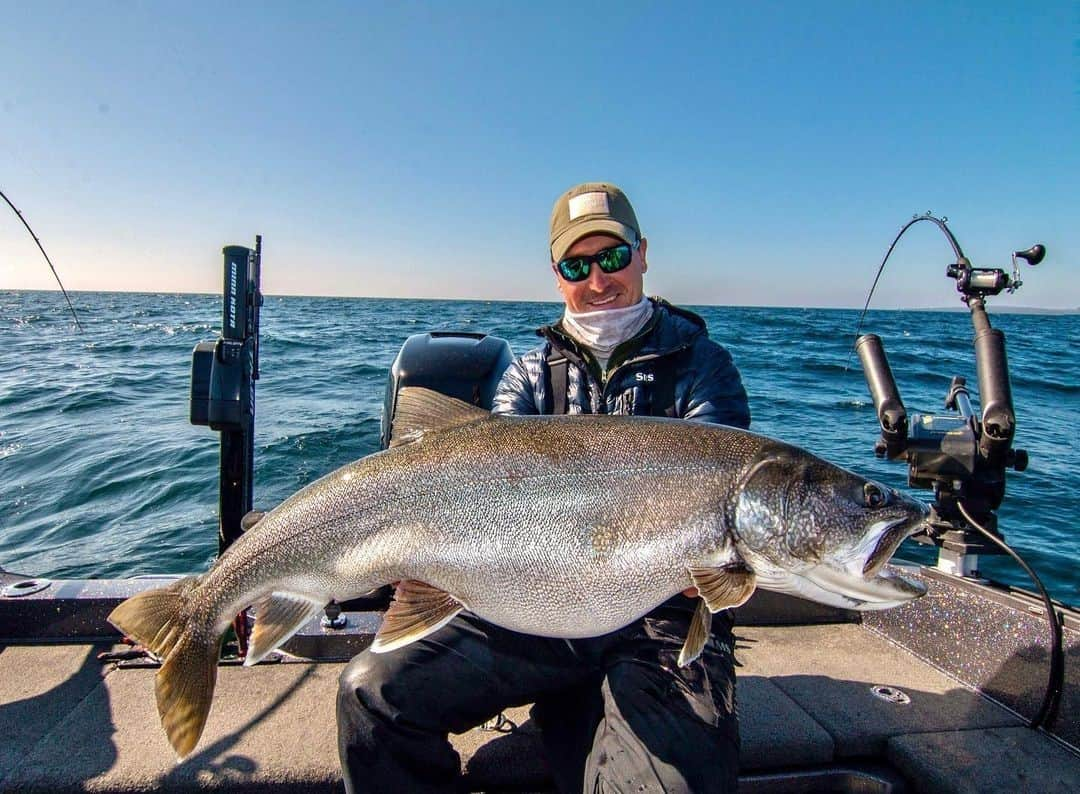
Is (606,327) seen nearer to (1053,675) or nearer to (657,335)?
(657,335)

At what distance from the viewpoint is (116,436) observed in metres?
11.1

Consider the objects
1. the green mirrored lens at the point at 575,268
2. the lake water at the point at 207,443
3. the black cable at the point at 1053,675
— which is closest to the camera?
the black cable at the point at 1053,675

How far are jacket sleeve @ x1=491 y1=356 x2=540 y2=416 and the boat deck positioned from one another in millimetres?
1512

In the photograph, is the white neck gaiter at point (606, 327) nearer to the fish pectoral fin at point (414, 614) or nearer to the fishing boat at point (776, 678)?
the fish pectoral fin at point (414, 614)

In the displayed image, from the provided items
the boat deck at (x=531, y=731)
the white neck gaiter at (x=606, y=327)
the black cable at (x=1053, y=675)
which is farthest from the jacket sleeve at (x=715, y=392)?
the black cable at (x=1053, y=675)

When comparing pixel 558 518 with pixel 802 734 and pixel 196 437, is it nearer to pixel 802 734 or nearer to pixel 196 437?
pixel 802 734

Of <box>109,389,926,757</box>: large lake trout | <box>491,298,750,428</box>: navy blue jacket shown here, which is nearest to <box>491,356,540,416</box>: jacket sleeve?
<box>491,298,750,428</box>: navy blue jacket

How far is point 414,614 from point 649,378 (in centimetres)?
159

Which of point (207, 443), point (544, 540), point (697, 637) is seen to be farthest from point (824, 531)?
point (207, 443)

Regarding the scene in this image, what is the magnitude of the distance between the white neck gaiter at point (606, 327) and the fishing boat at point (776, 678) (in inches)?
66.2

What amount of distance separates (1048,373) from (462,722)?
26.4 meters

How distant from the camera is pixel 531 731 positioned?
297 cm

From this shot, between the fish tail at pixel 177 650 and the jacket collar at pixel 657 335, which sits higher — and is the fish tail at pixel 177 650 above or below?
below

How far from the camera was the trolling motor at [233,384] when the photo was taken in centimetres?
361
